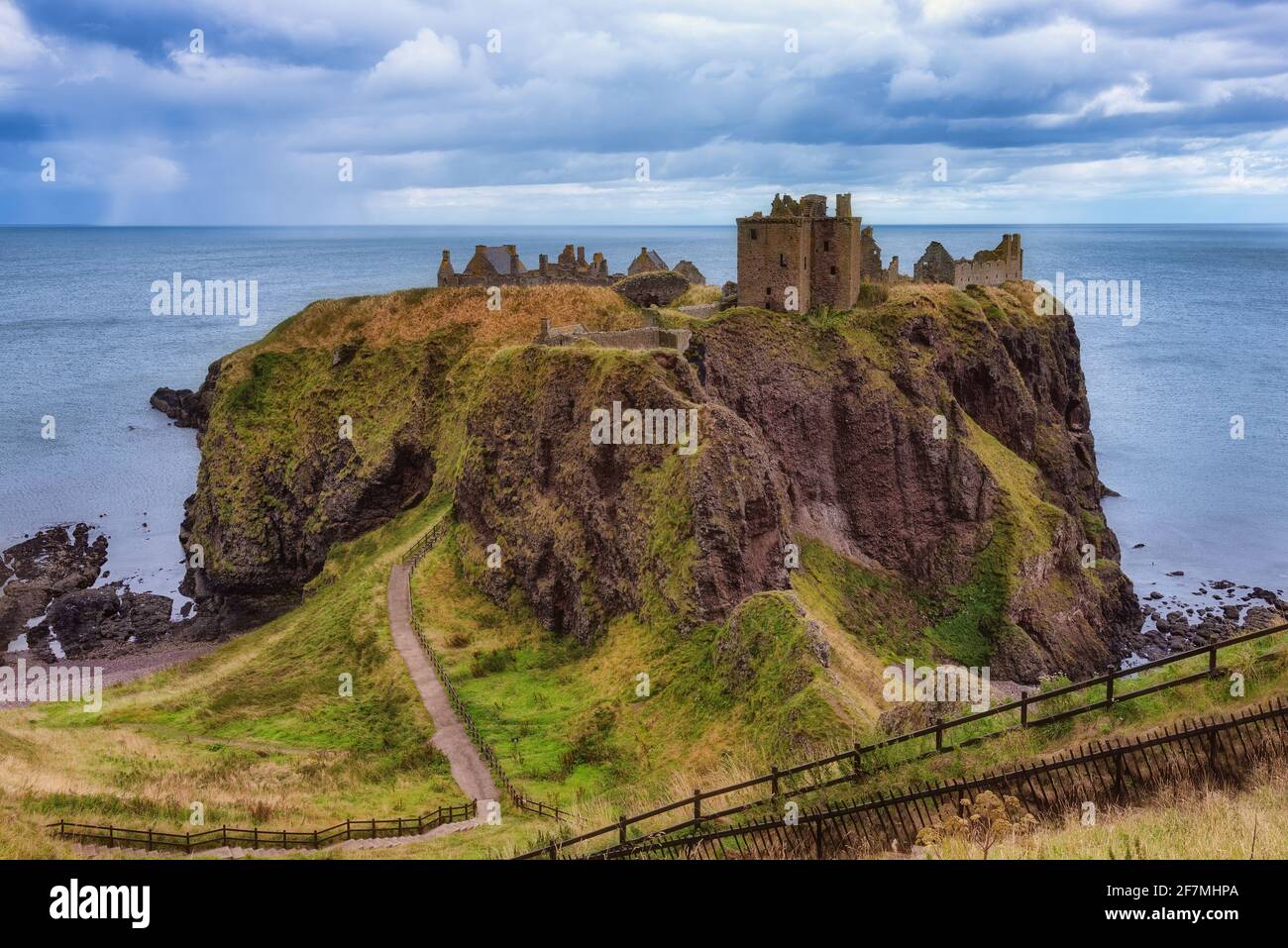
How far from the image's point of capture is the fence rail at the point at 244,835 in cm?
2909

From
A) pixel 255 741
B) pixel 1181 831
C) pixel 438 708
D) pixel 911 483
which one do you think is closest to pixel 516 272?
pixel 911 483

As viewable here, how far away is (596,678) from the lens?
48.3m

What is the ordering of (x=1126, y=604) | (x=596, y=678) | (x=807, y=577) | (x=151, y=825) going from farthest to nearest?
(x=1126, y=604) < (x=807, y=577) < (x=596, y=678) < (x=151, y=825)

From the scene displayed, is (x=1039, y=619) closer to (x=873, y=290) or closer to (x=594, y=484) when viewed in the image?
(x=873, y=290)

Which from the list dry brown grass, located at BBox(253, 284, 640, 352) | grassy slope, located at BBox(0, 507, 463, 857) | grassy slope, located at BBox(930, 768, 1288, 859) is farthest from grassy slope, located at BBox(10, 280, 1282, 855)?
dry brown grass, located at BBox(253, 284, 640, 352)

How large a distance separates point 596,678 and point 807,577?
20570mm

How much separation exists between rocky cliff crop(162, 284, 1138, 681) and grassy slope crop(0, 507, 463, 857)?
30.6 ft

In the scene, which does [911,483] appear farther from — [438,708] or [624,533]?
[438,708]

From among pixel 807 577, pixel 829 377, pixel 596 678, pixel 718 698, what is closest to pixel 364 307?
pixel 829 377

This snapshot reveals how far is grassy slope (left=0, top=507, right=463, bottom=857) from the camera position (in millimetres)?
32875

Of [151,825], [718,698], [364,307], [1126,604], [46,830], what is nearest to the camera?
[46,830]

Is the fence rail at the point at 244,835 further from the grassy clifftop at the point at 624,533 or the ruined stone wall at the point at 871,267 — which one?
the ruined stone wall at the point at 871,267

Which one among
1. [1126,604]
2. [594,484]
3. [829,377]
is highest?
[829,377]

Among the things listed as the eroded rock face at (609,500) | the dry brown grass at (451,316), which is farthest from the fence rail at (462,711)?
the dry brown grass at (451,316)
